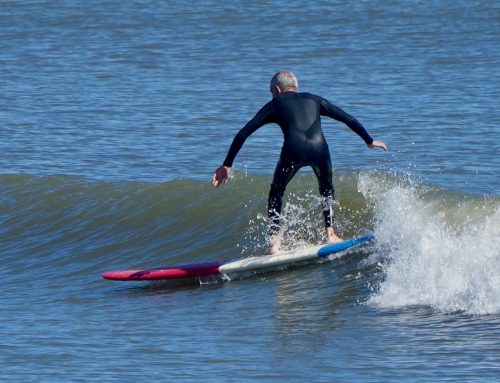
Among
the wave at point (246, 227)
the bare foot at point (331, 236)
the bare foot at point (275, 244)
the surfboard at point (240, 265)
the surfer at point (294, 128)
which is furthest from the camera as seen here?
the bare foot at point (331, 236)

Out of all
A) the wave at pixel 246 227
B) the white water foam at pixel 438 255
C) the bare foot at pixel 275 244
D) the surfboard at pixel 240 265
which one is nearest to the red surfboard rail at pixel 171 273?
the surfboard at pixel 240 265

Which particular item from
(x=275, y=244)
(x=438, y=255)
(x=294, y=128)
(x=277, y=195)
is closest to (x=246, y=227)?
(x=275, y=244)

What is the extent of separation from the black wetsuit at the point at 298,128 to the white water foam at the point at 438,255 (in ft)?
2.92

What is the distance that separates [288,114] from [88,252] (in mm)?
3288

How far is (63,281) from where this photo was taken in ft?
39.8

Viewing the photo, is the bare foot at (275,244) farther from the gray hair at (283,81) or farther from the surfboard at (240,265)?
the gray hair at (283,81)

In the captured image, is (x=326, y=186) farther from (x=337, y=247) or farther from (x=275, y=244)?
(x=275, y=244)

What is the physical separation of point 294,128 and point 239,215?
114 inches

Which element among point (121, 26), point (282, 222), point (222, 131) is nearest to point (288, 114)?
point (282, 222)

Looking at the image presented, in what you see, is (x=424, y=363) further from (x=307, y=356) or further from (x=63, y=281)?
(x=63, y=281)

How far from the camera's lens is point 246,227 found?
13312 mm

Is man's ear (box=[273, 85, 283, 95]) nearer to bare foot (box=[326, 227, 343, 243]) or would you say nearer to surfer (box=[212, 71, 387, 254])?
surfer (box=[212, 71, 387, 254])

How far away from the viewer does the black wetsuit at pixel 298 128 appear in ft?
35.9

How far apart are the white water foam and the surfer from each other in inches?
32.7
